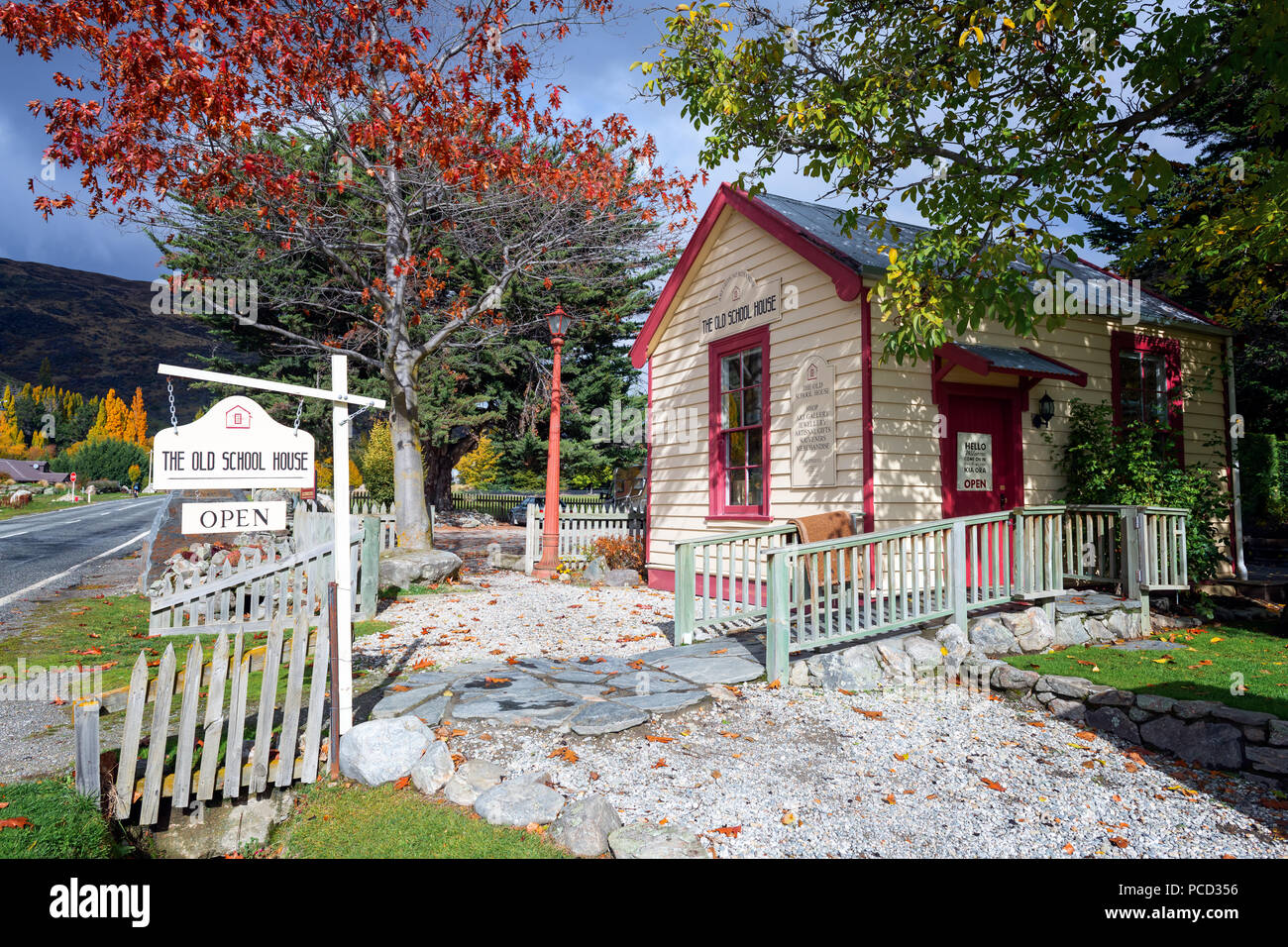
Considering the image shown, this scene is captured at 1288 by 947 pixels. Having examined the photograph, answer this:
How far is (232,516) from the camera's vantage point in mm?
3889

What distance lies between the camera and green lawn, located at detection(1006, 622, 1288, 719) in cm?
511

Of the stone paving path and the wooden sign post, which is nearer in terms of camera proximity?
the wooden sign post

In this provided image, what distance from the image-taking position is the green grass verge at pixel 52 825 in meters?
2.92

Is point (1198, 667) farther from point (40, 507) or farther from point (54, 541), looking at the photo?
point (40, 507)

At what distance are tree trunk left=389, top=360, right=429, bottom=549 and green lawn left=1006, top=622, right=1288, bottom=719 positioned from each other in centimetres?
1040

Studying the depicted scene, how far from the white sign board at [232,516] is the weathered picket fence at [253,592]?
3238 mm

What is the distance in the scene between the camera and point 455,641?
762 centimetres

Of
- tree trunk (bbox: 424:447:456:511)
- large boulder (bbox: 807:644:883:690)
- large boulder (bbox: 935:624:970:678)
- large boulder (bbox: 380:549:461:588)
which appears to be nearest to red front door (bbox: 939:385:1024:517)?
large boulder (bbox: 935:624:970:678)

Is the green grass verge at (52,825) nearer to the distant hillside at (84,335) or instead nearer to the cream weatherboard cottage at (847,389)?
the cream weatherboard cottage at (847,389)

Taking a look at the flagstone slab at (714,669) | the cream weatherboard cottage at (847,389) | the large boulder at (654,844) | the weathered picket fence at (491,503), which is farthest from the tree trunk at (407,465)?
the weathered picket fence at (491,503)

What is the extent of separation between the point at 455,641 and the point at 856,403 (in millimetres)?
5239

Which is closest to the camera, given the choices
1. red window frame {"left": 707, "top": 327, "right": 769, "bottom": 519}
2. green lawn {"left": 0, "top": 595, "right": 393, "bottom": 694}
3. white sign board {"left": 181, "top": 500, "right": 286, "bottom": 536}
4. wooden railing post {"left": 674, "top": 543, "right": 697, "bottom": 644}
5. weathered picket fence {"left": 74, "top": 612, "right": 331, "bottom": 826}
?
weathered picket fence {"left": 74, "top": 612, "right": 331, "bottom": 826}

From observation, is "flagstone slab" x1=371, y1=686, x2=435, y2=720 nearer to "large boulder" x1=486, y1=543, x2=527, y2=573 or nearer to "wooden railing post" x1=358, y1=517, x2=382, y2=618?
"wooden railing post" x1=358, y1=517, x2=382, y2=618
